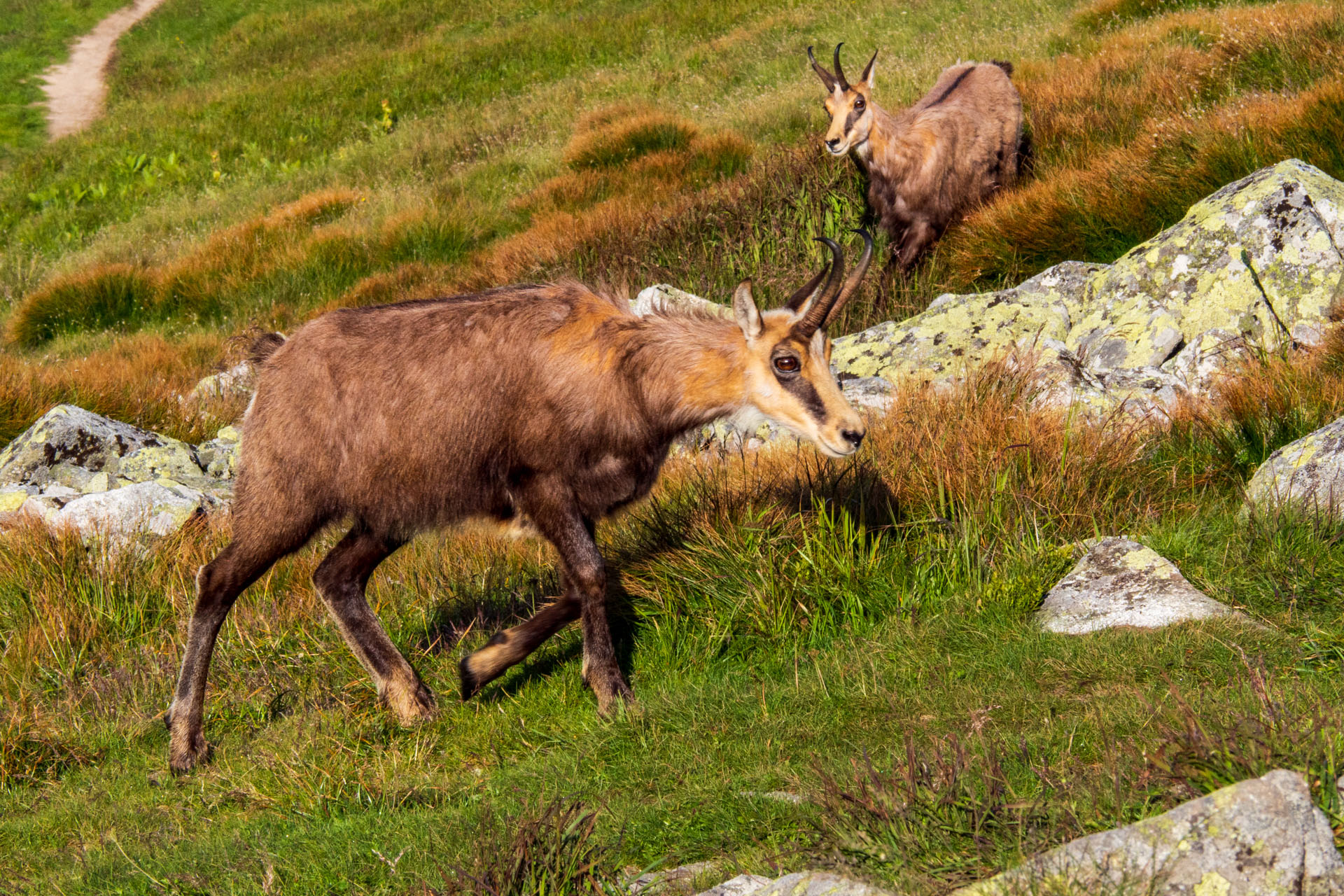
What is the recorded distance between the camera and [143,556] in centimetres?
799

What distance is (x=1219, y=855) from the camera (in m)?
2.92

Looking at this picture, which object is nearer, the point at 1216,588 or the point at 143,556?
the point at 1216,588

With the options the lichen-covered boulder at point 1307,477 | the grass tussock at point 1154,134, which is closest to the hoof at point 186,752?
the lichen-covered boulder at point 1307,477

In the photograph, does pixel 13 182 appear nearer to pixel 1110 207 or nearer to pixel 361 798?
pixel 1110 207

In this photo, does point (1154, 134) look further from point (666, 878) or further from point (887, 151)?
point (666, 878)

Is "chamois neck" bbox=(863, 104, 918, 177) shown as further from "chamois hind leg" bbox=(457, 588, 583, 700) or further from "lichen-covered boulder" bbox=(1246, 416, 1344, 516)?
"chamois hind leg" bbox=(457, 588, 583, 700)

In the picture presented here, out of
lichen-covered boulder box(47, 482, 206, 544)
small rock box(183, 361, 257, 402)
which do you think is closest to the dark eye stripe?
lichen-covered boulder box(47, 482, 206, 544)

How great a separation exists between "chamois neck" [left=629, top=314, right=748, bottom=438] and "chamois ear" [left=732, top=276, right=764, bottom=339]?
10 centimetres

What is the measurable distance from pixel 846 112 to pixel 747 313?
295 inches

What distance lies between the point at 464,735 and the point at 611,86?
1886 cm

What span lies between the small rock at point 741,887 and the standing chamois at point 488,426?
221 centimetres

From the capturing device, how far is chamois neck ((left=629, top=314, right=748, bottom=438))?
19.6ft

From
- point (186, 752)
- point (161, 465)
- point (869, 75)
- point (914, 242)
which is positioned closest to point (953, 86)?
point (869, 75)

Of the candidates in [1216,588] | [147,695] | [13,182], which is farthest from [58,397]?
[13,182]
